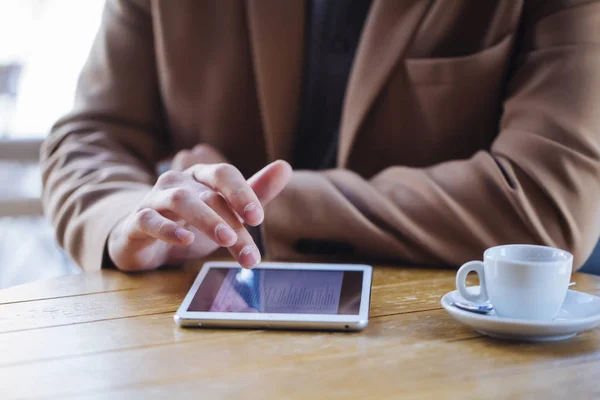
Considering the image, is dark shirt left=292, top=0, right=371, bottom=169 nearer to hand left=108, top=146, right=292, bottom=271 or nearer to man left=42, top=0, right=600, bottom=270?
man left=42, top=0, right=600, bottom=270

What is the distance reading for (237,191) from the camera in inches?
30.7

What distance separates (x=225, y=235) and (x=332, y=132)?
2.04 feet

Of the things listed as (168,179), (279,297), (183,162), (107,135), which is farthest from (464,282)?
(107,135)

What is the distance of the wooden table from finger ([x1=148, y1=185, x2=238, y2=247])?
90mm

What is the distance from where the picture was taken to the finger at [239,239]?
0.76 metres

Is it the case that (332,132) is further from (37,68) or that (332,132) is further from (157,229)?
(37,68)

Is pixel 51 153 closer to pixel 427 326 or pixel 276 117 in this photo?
pixel 276 117

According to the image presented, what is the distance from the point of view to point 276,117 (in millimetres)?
1277

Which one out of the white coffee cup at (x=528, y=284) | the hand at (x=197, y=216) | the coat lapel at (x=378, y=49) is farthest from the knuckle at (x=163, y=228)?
the coat lapel at (x=378, y=49)

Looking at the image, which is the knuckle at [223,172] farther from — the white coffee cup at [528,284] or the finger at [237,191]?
the white coffee cup at [528,284]

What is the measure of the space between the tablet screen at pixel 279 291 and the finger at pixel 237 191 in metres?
0.08

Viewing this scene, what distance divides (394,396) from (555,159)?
540mm

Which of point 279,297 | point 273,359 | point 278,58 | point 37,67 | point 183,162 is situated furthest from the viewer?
point 37,67

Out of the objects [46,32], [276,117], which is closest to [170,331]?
[276,117]
